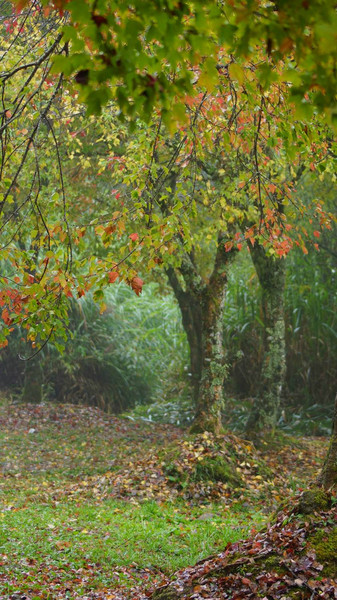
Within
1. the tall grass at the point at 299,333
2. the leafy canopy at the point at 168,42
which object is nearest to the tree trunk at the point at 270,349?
the tall grass at the point at 299,333

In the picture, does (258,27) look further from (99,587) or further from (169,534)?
(169,534)

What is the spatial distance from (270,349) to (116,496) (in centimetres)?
329

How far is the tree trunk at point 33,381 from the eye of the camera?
44.1ft

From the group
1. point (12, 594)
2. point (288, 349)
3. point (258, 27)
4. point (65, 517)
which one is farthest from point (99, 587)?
point (288, 349)

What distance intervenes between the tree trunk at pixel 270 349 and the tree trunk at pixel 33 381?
5.30 meters

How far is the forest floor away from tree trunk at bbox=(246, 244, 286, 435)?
18.3 inches

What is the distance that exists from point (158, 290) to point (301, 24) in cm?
1161

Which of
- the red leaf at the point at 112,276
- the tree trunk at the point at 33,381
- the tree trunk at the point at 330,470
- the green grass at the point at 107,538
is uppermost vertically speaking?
the red leaf at the point at 112,276

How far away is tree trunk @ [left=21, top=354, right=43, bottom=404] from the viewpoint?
44.1ft

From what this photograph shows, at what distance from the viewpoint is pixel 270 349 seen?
980 centimetres

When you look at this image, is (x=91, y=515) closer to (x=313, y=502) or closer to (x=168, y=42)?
(x=313, y=502)

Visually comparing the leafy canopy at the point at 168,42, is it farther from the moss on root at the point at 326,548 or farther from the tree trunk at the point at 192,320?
the tree trunk at the point at 192,320

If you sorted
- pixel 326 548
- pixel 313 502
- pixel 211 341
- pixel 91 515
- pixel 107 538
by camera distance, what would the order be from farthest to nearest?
pixel 211 341 → pixel 91 515 → pixel 107 538 → pixel 313 502 → pixel 326 548

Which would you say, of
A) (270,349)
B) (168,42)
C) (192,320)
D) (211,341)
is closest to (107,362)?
(192,320)
